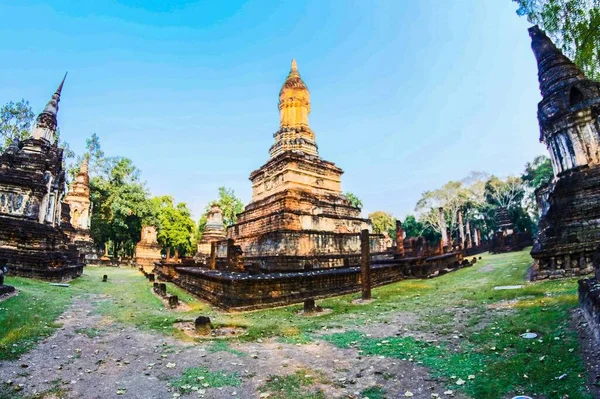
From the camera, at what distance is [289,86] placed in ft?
88.8

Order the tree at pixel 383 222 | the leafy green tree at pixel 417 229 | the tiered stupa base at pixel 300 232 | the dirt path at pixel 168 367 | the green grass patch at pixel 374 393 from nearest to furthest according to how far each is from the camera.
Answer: the green grass patch at pixel 374 393, the dirt path at pixel 168 367, the tiered stupa base at pixel 300 232, the leafy green tree at pixel 417 229, the tree at pixel 383 222

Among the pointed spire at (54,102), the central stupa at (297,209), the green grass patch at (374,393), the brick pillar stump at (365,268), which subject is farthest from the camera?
the pointed spire at (54,102)

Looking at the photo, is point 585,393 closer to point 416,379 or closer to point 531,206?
point 416,379

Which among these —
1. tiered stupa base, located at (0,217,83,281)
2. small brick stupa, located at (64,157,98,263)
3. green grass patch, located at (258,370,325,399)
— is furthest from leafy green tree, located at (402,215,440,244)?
green grass patch, located at (258,370,325,399)

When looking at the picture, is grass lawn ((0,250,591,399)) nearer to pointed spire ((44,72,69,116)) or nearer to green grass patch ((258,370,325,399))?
green grass patch ((258,370,325,399))

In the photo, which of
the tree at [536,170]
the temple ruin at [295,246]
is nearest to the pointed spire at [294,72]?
the temple ruin at [295,246]

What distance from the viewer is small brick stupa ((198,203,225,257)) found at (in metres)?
34.3

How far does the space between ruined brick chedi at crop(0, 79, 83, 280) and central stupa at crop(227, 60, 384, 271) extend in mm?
9446

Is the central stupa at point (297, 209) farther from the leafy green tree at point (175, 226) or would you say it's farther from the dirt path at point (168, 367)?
the leafy green tree at point (175, 226)

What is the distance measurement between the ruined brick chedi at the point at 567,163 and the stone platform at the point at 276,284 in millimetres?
6060

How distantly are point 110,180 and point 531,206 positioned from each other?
6111 centimetres

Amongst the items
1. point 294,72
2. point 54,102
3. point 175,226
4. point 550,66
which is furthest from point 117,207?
point 550,66

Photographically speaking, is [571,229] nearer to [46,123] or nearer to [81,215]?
[46,123]

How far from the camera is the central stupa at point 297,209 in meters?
18.7
